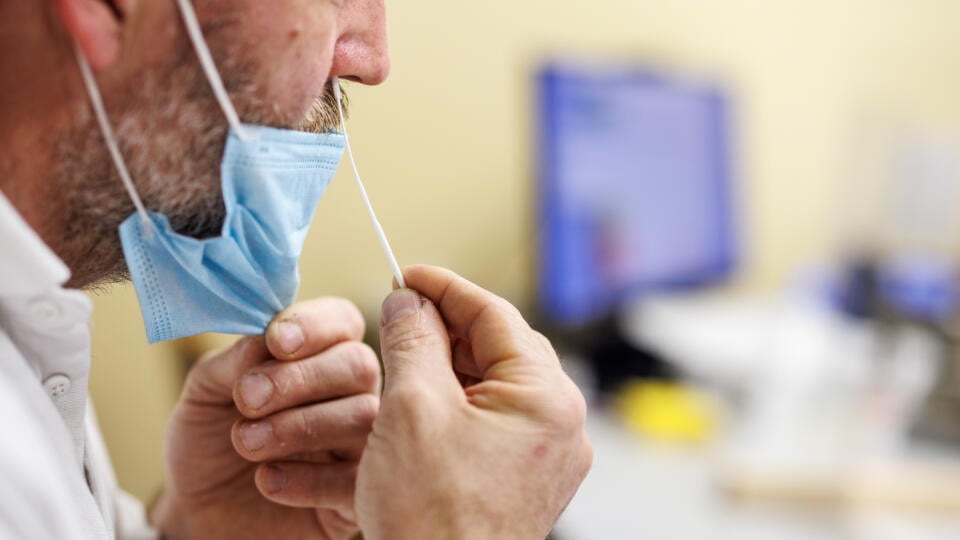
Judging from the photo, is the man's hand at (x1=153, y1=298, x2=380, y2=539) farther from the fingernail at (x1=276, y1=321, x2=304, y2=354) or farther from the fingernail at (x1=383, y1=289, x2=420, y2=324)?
the fingernail at (x1=383, y1=289, x2=420, y2=324)

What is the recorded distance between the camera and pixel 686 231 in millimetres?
1879

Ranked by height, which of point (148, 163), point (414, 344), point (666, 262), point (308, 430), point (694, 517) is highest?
point (148, 163)

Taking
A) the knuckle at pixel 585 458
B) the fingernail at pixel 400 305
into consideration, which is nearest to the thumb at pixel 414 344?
the fingernail at pixel 400 305

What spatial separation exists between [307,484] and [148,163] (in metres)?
0.33

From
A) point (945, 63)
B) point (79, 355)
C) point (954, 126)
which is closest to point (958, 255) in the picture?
point (954, 126)

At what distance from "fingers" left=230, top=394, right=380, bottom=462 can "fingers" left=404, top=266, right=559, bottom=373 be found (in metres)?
0.12

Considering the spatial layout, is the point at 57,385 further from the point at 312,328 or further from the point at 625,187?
the point at 625,187

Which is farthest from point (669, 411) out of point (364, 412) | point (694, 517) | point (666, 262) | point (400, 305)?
point (400, 305)

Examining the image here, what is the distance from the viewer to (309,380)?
0.68 metres

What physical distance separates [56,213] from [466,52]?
1217mm

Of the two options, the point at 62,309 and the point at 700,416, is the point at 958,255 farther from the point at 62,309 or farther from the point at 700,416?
the point at 62,309

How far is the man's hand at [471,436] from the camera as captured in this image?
489mm

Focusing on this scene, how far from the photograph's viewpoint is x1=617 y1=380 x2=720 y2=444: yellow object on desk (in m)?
1.46

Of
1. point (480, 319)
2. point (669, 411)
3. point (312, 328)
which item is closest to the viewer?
point (480, 319)
